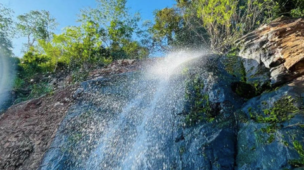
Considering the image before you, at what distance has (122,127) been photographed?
563cm

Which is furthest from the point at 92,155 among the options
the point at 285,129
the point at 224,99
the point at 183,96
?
the point at 285,129

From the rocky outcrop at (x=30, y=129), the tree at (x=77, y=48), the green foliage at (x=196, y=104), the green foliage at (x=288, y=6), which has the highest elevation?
the tree at (x=77, y=48)

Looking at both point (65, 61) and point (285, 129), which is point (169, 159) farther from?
point (65, 61)

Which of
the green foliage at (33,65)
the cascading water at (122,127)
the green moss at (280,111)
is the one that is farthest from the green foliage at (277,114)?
the green foliage at (33,65)

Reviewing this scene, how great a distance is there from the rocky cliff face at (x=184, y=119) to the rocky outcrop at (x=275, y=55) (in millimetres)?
25

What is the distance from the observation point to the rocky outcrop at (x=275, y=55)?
4.46m

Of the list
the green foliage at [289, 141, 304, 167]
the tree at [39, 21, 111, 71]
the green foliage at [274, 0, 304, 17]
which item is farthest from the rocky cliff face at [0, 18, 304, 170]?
the tree at [39, 21, 111, 71]

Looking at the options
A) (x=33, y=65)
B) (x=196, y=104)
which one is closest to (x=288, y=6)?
(x=196, y=104)

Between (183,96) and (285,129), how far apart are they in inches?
105

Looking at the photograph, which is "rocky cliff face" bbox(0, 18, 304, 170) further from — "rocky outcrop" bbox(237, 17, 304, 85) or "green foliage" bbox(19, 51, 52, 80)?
"green foliage" bbox(19, 51, 52, 80)

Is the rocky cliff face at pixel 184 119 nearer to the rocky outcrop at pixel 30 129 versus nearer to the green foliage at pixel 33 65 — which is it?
the rocky outcrop at pixel 30 129

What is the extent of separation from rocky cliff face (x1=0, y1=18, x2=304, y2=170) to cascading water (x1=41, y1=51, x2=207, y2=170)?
1.1 inches

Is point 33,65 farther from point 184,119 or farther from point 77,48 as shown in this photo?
point 184,119

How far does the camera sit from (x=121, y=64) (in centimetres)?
1081
